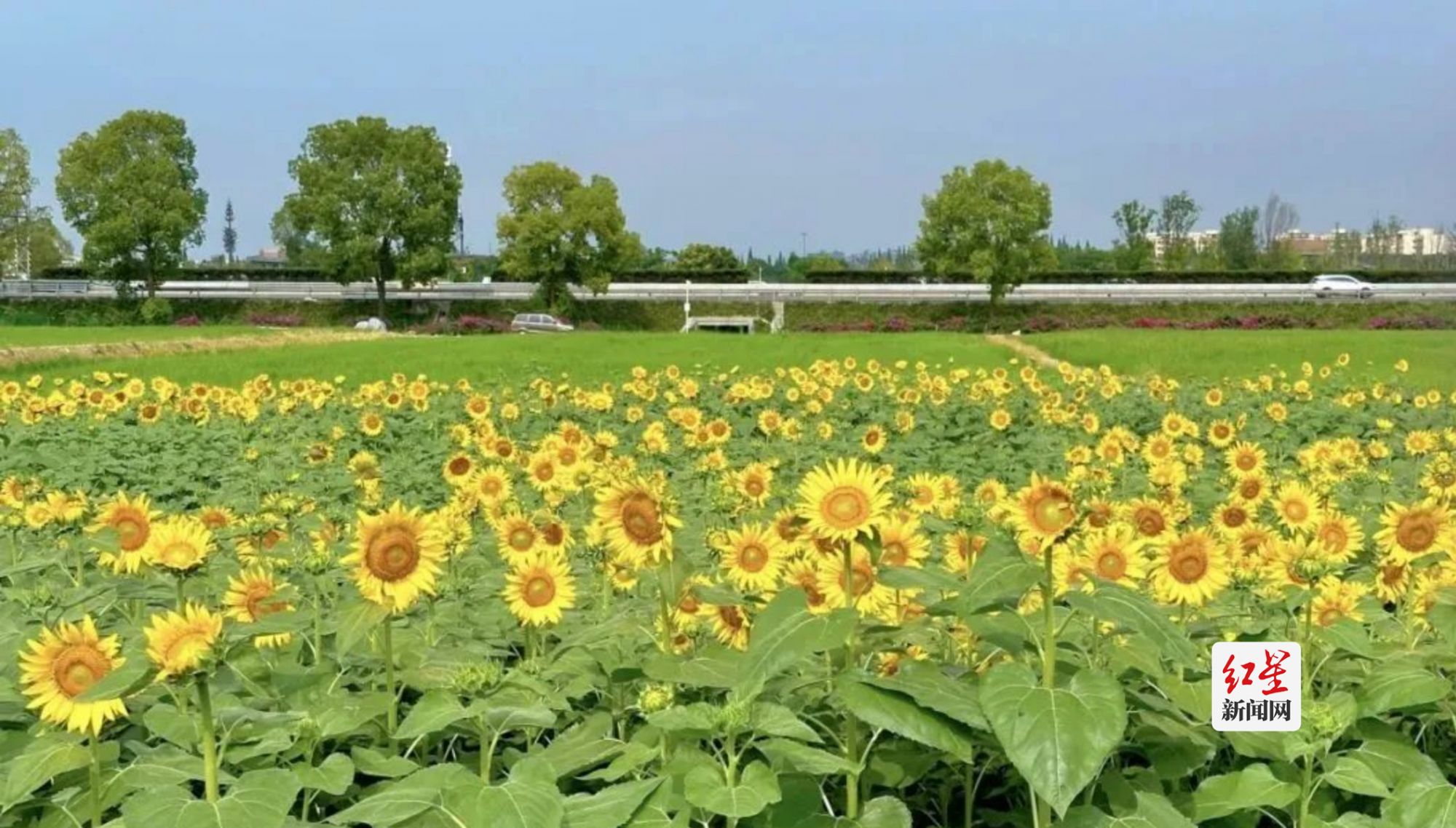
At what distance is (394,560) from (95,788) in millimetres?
524

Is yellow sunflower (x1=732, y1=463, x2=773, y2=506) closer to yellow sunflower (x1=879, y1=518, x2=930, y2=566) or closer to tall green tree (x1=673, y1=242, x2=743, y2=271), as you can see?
yellow sunflower (x1=879, y1=518, x2=930, y2=566)

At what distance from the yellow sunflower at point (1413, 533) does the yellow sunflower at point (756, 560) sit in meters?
1.21

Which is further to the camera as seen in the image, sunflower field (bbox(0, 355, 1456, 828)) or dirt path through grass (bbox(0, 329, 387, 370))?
dirt path through grass (bbox(0, 329, 387, 370))

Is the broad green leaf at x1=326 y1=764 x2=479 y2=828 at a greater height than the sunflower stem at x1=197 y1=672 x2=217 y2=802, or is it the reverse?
the sunflower stem at x1=197 y1=672 x2=217 y2=802

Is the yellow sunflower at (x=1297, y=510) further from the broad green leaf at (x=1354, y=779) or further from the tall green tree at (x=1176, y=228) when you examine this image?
A: the tall green tree at (x=1176, y=228)

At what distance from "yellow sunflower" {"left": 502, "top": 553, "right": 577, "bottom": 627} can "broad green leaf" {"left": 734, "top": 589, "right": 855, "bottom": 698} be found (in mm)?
574

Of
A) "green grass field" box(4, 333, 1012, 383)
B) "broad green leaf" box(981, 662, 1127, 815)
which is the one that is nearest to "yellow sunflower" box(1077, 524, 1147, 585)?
"broad green leaf" box(981, 662, 1127, 815)

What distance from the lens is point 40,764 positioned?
1683 millimetres

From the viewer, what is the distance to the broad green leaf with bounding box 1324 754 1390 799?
1.67 metres

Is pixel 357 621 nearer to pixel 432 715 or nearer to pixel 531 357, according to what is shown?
pixel 432 715

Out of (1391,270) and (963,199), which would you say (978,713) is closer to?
(963,199)

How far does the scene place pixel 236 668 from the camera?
6.57 feet

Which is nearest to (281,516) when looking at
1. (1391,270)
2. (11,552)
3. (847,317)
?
(11,552)

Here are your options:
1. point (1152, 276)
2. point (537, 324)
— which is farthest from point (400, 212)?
point (1152, 276)
